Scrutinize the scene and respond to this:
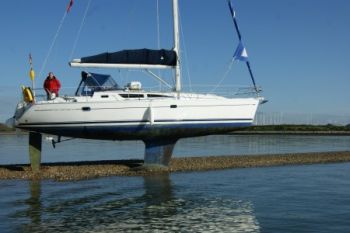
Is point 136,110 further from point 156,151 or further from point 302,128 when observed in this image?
point 302,128

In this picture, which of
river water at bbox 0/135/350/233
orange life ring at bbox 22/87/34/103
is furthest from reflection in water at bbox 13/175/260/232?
orange life ring at bbox 22/87/34/103

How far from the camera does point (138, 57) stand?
78.5 feet

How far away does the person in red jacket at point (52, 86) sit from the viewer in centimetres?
2320

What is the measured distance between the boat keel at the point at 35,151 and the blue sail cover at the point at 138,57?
4.14 metres

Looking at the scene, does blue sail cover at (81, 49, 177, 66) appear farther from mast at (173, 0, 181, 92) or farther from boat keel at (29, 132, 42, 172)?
boat keel at (29, 132, 42, 172)

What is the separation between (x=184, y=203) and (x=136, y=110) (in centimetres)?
794

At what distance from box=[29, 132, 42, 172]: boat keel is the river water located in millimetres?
2247

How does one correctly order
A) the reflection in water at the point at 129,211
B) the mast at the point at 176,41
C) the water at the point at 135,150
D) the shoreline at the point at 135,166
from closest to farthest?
the reflection in water at the point at 129,211
the shoreline at the point at 135,166
the mast at the point at 176,41
the water at the point at 135,150

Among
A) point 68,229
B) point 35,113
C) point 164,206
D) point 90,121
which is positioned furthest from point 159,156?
point 68,229

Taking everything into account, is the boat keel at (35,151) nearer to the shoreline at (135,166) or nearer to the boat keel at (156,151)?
the shoreline at (135,166)

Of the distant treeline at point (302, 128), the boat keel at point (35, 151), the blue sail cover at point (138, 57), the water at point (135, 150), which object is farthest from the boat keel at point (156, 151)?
the distant treeline at point (302, 128)

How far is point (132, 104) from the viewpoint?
75.1 ft

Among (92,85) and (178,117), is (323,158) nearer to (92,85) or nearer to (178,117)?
(178,117)

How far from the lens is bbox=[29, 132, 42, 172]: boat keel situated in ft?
76.5
